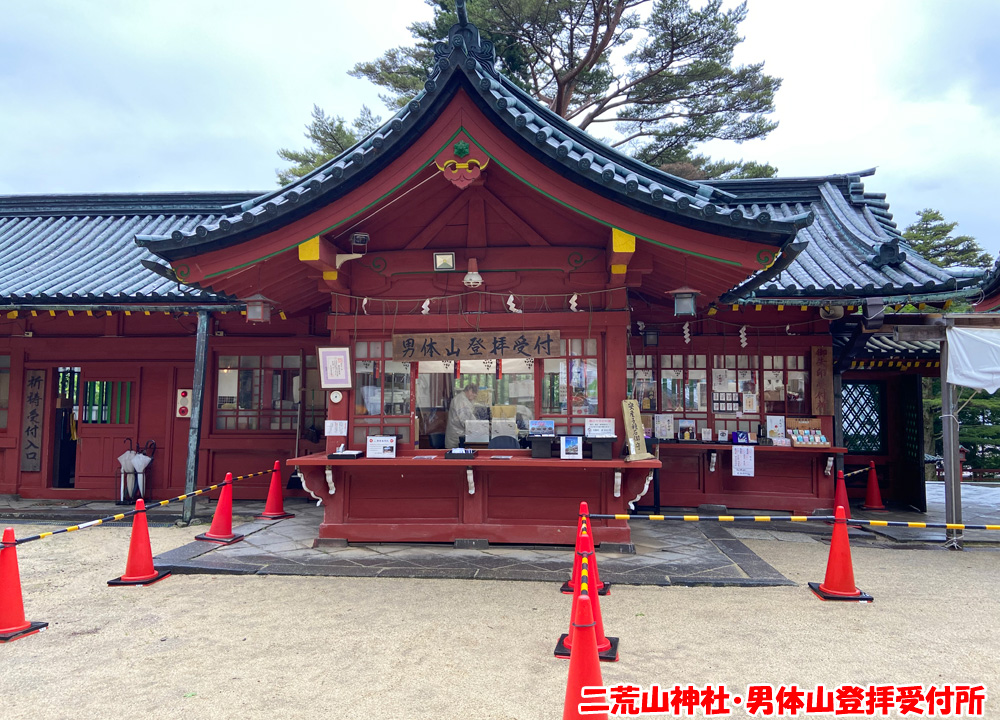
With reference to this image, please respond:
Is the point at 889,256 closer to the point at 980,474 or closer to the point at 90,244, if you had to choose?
the point at 980,474

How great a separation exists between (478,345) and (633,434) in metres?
2.26

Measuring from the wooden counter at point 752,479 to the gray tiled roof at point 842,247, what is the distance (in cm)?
298

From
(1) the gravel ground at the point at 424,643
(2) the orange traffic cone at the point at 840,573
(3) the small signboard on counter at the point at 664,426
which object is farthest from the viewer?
(3) the small signboard on counter at the point at 664,426

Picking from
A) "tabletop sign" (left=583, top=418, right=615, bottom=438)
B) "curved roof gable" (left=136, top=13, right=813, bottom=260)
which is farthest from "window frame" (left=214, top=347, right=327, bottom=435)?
"tabletop sign" (left=583, top=418, right=615, bottom=438)

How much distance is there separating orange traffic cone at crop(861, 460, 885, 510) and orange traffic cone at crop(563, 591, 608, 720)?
10.1m

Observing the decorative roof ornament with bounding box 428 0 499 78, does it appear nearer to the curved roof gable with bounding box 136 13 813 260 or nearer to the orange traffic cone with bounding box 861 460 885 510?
the curved roof gable with bounding box 136 13 813 260

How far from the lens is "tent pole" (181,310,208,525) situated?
996 centimetres

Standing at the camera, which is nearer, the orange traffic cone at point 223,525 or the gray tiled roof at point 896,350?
the orange traffic cone at point 223,525

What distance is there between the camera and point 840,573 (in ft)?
20.9

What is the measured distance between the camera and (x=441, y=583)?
6.75m

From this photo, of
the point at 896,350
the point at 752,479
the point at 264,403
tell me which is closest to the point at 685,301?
the point at 752,479

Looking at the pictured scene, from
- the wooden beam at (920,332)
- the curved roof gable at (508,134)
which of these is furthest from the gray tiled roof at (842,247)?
the curved roof gable at (508,134)

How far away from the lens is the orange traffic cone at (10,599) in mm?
5410

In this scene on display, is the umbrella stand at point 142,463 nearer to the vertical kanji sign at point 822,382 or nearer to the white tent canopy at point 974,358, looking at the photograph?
the vertical kanji sign at point 822,382
